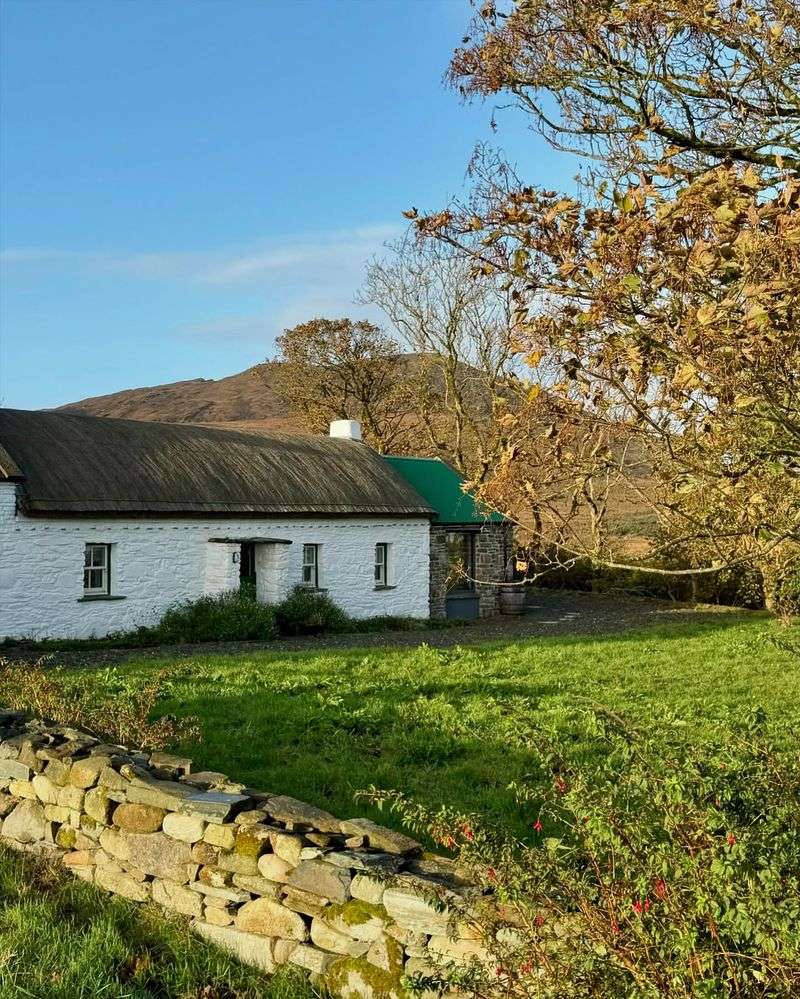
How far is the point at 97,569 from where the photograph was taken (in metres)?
19.0

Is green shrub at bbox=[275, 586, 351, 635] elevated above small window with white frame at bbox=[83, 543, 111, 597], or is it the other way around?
small window with white frame at bbox=[83, 543, 111, 597]

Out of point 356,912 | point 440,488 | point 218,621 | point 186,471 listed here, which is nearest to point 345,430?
point 440,488

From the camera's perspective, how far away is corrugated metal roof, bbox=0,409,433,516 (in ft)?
61.3

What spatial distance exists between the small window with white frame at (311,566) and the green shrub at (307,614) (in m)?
0.36

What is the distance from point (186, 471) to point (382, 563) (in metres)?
6.21

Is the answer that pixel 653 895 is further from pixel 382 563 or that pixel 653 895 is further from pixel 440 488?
pixel 440 488

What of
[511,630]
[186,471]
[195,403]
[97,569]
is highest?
[195,403]

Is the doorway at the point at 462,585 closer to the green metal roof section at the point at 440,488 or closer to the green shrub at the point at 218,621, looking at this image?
the green metal roof section at the point at 440,488

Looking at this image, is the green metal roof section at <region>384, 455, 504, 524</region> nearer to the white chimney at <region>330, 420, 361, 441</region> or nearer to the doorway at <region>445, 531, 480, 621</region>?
the doorway at <region>445, 531, 480, 621</region>

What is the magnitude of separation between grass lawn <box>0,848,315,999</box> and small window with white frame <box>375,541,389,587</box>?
18.7 meters

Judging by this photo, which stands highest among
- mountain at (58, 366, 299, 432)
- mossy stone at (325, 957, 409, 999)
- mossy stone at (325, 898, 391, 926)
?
mountain at (58, 366, 299, 432)

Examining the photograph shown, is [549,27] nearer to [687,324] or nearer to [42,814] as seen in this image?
[687,324]

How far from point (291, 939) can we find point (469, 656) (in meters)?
10.3

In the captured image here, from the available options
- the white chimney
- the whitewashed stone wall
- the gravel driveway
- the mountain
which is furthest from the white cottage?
the mountain
